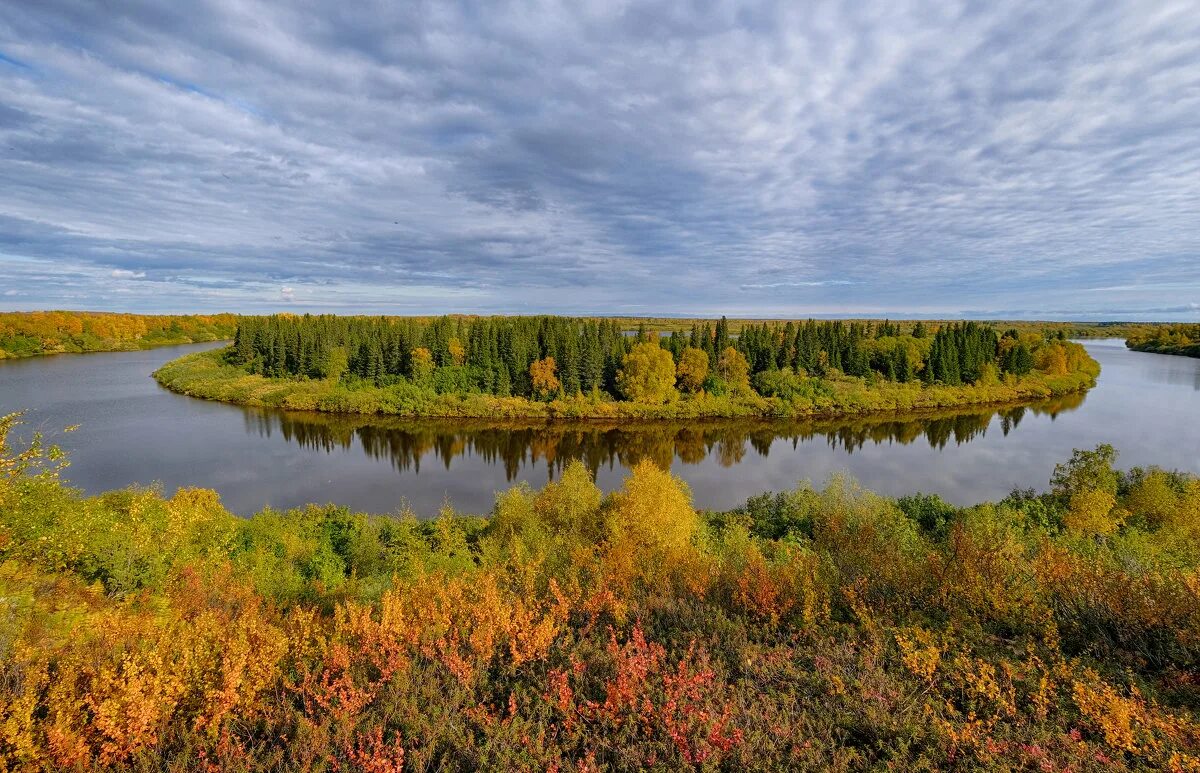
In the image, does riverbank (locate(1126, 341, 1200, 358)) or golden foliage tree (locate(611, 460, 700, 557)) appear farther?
riverbank (locate(1126, 341, 1200, 358))

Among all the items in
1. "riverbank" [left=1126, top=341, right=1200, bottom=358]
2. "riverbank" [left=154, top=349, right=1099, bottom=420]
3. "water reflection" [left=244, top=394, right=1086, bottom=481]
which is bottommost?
"water reflection" [left=244, top=394, right=1086, bottom=481]

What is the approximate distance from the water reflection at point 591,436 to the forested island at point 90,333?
9126 centimetres

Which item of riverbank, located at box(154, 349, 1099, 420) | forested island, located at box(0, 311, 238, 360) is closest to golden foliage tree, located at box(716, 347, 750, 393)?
riverbank, located at box(154, 349, 1099, 420)

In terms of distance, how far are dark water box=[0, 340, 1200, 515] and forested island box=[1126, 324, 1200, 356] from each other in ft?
325

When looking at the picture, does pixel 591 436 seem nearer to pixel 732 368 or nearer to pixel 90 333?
pixel 732 368

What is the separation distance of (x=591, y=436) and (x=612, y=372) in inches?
687

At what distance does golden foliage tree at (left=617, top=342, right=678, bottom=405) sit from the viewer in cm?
6994

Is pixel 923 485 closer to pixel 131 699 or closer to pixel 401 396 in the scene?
pixel 131 699

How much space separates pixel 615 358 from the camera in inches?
2992

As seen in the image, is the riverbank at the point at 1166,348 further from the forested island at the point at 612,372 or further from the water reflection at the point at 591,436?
the water reflection at the point at 591,436

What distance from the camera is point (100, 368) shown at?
97.9 metres

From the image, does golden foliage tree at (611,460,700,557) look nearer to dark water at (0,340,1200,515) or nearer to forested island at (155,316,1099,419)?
dark water at (0,340,1200,515)

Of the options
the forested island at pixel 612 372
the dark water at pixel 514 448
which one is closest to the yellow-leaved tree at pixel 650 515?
the dark water at pixel 514 448

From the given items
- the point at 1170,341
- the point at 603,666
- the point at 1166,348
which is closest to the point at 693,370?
the point at 603,666
